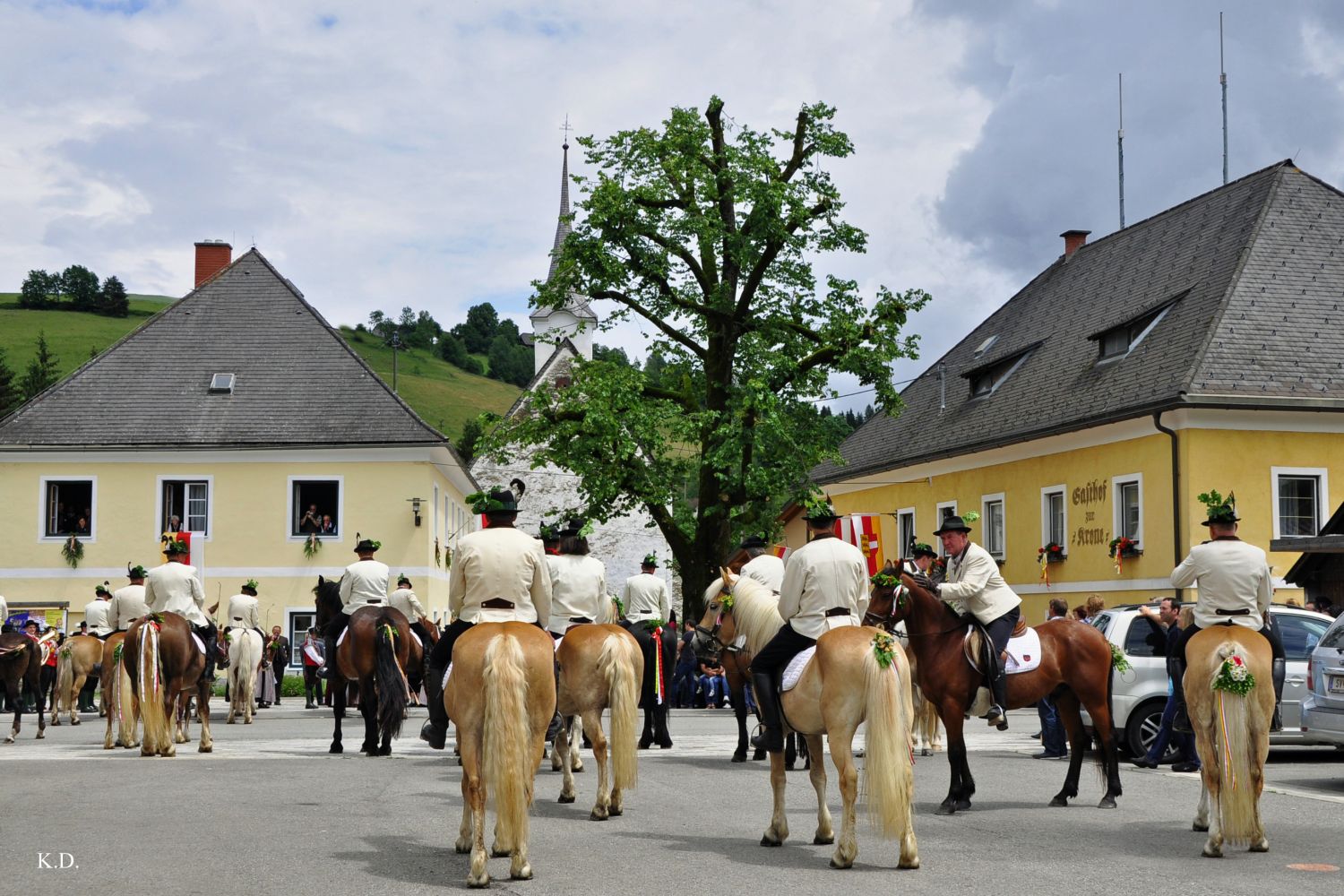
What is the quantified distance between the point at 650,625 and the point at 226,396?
28.9 m

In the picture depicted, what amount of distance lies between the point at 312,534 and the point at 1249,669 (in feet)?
113

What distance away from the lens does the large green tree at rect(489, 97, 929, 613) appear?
3331 cm

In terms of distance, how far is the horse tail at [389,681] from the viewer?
17.0m

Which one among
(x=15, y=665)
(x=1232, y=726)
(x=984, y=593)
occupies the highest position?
(x=984, y=593)

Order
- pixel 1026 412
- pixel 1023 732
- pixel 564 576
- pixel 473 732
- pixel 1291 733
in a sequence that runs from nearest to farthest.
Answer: pixel 473 732 → pixel 564 576 → pixel 1291 733 → pixel 1023 732 → pixel 1026 412

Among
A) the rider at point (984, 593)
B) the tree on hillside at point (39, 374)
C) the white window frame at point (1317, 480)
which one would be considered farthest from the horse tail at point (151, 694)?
the tree on hillside at point (39, 374)

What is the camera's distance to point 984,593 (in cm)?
1271

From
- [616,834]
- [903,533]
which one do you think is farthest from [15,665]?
[903,533]

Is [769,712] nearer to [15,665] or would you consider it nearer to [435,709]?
[435,709]

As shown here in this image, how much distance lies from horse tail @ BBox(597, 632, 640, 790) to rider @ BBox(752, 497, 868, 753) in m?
1.26

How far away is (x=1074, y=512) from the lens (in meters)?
34.2

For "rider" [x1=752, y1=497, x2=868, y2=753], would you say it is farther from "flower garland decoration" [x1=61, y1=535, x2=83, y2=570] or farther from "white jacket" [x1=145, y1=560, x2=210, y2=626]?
"flower garland decoration" [x1=61, y1=535, x2=83, y2=570]

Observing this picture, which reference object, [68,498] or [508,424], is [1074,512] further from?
[68,498]

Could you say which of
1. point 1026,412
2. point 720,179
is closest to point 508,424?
point 720,179
